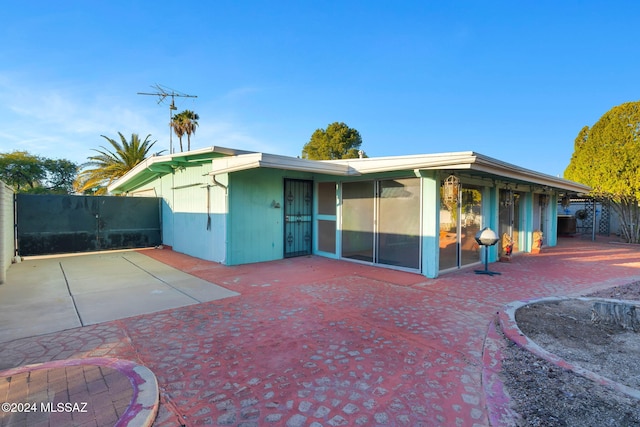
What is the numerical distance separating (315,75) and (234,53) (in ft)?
12.7

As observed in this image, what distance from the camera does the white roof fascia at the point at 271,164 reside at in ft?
19.9

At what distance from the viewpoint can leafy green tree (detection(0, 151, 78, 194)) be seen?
83.6ft

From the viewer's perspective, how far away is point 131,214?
34.5 ft

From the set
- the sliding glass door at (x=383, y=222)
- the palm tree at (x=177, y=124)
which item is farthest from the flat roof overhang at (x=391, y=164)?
the palm tree at (x=177, y=124)

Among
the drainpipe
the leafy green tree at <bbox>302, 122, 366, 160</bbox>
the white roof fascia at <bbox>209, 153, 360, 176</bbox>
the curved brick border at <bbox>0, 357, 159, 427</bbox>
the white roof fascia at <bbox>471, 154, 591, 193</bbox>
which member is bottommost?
the curved brick border at <bbox>0, 357, 159, 427</bbox>

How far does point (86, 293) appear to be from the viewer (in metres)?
4.97

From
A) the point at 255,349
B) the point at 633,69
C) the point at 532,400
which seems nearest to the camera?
the point at 532,400

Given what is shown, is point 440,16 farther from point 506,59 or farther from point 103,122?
point 103,122

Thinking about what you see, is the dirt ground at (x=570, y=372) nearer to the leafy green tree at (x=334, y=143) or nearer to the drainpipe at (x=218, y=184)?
the drainpipe at (x=218, y=184)

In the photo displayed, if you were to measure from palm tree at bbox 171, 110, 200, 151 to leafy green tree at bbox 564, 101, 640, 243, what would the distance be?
24333 millimetres

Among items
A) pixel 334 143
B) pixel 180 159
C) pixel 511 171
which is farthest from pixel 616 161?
pixel 334 143

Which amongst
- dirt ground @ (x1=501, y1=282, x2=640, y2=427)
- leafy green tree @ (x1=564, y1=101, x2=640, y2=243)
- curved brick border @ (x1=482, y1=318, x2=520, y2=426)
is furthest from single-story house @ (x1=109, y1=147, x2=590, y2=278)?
leafy green tree @ (x1=564, y1=101, x2=640, y2=243)

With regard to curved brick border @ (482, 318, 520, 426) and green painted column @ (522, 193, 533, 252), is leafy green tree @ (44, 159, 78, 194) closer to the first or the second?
green painted column @ (522, 193, 533, 252)

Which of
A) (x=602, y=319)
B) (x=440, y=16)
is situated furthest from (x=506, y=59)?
(x=602, y=319)
